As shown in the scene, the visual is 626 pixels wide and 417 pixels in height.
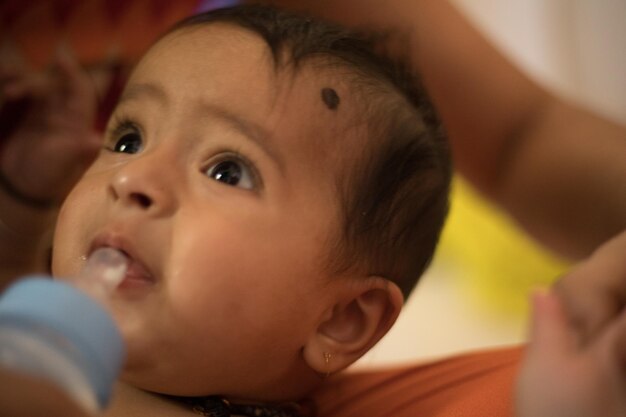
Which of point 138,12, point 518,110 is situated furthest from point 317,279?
point 138,12

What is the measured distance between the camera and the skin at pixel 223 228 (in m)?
0.56

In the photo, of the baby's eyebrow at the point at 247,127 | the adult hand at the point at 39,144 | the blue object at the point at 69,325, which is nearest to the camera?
the blue object at the point at 69,325

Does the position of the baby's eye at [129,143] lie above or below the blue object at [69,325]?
below

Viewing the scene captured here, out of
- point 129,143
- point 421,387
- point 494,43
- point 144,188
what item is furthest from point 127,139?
point 494,43

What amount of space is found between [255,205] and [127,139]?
0.13 m

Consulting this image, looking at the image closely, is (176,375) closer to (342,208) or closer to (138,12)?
(342,208)

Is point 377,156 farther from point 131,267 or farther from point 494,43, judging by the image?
point 494,43

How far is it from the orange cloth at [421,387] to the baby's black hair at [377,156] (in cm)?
10

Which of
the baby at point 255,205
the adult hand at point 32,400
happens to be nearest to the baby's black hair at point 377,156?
the baby at point 255,205

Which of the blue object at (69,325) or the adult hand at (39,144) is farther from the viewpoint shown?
the adult hand at (39,144)

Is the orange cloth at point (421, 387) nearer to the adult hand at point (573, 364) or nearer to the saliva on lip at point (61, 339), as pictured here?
the adult hand at point (573, 364)

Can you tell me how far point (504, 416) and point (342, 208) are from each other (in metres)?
0.20

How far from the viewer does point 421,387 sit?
759 millimetres

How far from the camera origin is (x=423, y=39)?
1093mm
